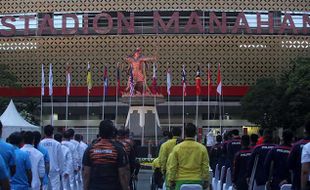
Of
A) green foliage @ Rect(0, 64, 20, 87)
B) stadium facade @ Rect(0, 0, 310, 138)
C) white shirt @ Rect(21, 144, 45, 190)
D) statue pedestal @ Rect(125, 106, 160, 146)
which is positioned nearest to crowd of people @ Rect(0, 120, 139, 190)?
white shirt @ Rect(21, 144, 45, 190)

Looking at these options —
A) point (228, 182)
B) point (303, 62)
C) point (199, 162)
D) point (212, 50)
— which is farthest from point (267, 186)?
point (212, 50)

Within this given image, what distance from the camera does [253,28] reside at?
234ft

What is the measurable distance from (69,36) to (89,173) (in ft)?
209

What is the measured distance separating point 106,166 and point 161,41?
204 ft

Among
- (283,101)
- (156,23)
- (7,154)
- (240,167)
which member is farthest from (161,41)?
(7,154)

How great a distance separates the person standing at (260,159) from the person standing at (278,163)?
580 millimetres

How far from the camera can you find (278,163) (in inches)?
401

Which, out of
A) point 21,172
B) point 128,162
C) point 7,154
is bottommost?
point 21,172

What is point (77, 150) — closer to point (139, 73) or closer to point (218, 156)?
point (218, 156)

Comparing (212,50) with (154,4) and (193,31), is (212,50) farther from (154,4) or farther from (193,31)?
(154,4)

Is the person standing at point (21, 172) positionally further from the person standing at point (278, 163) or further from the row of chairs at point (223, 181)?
the row of chairs at point (223, 181)

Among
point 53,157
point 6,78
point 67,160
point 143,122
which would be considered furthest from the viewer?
point 6,78

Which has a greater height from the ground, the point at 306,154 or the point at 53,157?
the point at 306,154

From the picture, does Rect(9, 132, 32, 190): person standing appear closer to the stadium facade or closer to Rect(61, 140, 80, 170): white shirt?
Rect(61, 140, 80, 170): white shirt
